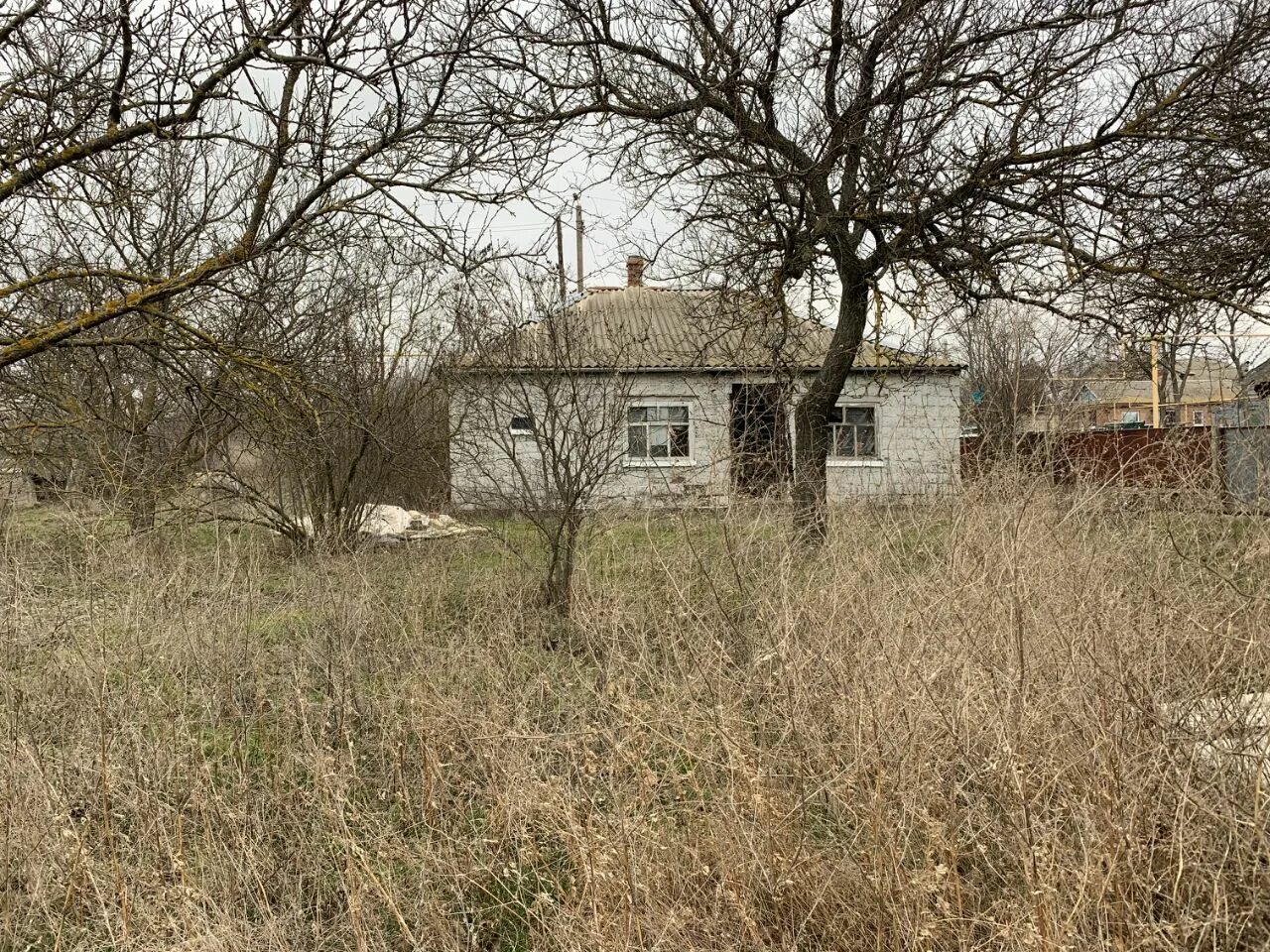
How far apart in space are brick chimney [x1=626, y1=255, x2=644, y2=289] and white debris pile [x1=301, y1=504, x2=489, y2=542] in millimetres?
2902

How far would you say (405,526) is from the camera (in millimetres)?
9414

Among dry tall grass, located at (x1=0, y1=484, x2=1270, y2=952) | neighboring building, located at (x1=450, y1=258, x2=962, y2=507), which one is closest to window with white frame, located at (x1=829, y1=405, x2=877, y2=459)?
neighboring building, located at (x1=450, y1=258, x2=962, y2=507)

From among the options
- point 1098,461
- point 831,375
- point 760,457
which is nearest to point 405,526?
point 760,457

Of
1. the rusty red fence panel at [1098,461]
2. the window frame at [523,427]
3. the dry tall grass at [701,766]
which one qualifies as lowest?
the dry tall grass at [701,766]

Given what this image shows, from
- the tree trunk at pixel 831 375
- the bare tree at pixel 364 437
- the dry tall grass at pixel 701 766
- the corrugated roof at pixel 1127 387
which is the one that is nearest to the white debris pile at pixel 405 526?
the bare tree at pixel 364 437

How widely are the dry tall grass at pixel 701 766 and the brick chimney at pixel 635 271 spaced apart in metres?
4.21

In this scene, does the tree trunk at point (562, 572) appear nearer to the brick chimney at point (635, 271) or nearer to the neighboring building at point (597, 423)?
the neighboring building at point (597, 423)

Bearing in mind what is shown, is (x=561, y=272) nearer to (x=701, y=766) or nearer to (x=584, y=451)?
(x=584, y=451)

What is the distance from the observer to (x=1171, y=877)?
2.32 metres

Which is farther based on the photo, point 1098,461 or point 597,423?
point 597,423

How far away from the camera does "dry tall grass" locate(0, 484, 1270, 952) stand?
7.80 feet

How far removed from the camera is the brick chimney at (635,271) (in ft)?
28.6

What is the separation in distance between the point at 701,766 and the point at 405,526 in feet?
21.7

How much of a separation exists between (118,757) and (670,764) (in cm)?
231
